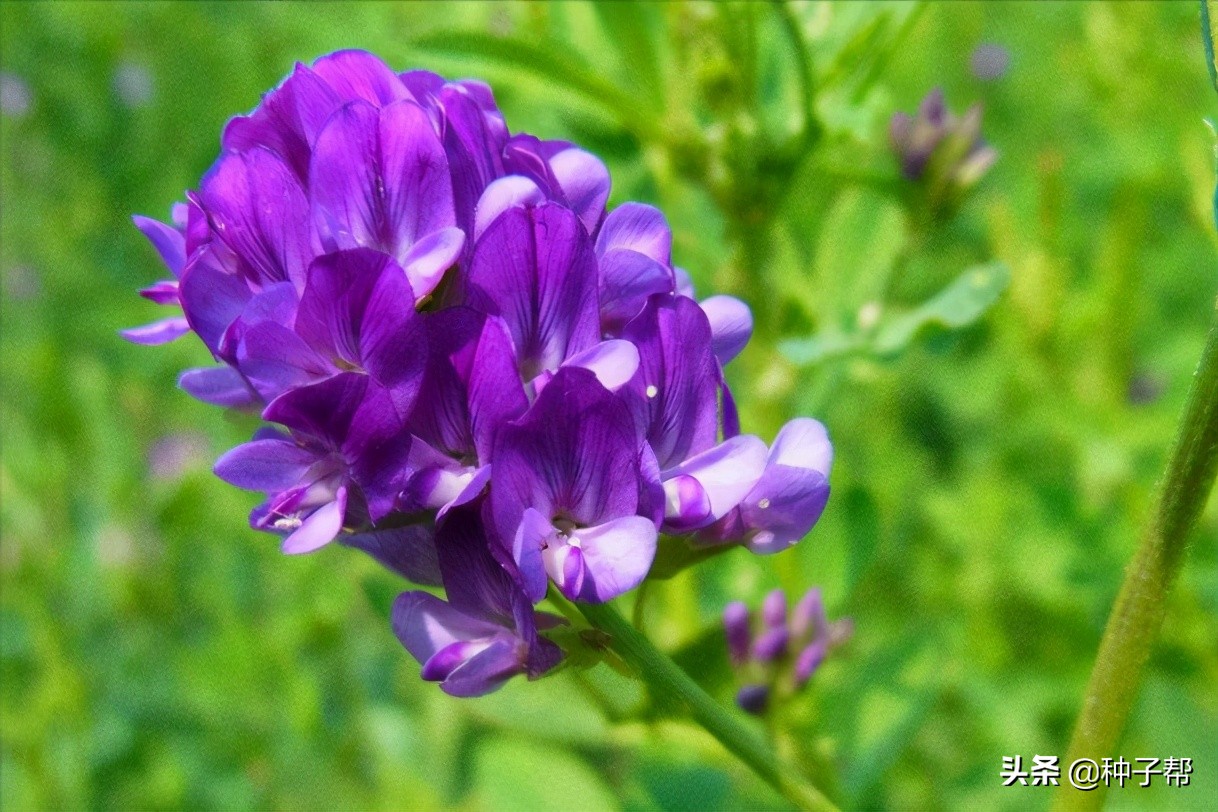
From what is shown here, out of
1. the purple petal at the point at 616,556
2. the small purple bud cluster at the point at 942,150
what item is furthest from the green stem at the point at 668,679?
the small purple bud cluster at the point at 942,150

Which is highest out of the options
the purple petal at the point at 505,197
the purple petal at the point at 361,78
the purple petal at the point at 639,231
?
the purple petal at the point at 361,78

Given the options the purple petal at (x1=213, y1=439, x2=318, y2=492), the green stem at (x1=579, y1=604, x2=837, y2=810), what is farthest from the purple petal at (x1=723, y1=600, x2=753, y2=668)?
the purple petal at (x1=213, y1=439, x2=318, y2=492)

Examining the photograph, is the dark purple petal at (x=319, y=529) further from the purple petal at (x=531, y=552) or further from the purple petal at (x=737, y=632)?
the purple petal at (x=737, y=632)

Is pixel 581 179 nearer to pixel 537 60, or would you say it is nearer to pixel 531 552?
pixel 531 552

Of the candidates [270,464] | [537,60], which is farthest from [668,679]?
[537,60]

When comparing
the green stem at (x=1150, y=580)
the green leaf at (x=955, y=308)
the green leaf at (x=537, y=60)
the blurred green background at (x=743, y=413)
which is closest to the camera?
the green stem at (x=1150, y=580)

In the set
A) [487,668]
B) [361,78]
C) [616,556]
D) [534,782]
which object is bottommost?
[534,782]

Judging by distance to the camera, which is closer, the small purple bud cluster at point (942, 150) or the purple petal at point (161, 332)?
the purple petal at point (161, 332)
